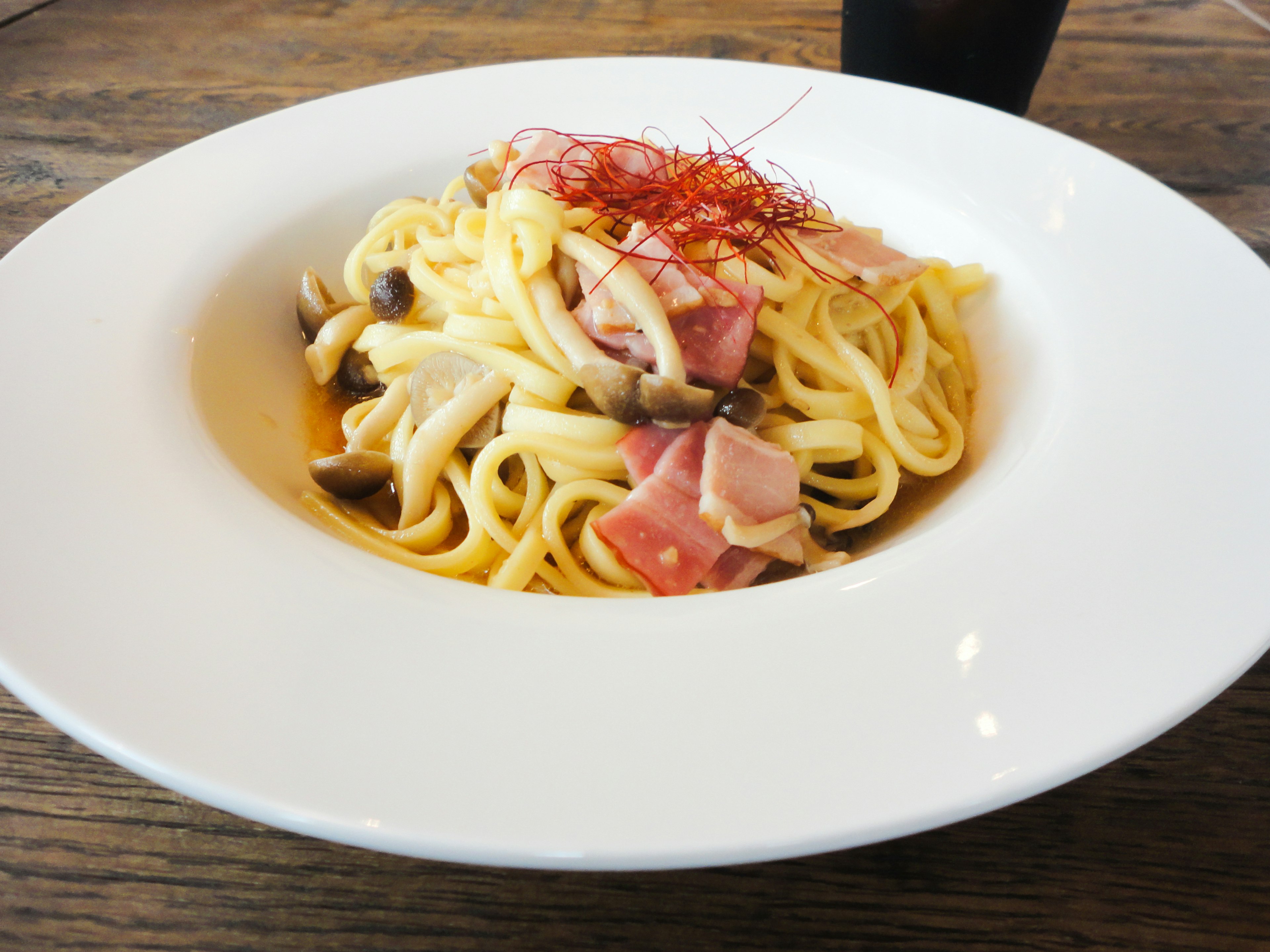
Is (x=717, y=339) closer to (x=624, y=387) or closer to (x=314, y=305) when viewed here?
(x=624, y=387)

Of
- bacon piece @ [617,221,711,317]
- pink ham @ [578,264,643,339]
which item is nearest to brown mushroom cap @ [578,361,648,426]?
pink ham @ [578,264,643,339]

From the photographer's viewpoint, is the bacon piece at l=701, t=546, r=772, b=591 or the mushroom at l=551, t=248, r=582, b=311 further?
the mushroom at l=551, t=248, r=582, b=311

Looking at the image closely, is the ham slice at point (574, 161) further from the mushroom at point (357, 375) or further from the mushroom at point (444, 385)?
the mushroom at point (357, 375)

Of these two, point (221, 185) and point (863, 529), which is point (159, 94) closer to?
point (221, 185)

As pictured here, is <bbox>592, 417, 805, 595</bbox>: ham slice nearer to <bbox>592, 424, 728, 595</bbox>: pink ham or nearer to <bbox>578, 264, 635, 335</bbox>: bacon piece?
<bbox>592, 424, 728, 595</bbox>: pink ham

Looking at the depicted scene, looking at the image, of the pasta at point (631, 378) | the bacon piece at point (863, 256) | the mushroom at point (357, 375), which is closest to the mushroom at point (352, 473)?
the pasta at point (631, 378)

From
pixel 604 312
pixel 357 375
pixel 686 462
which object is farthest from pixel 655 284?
pixel 357 375
